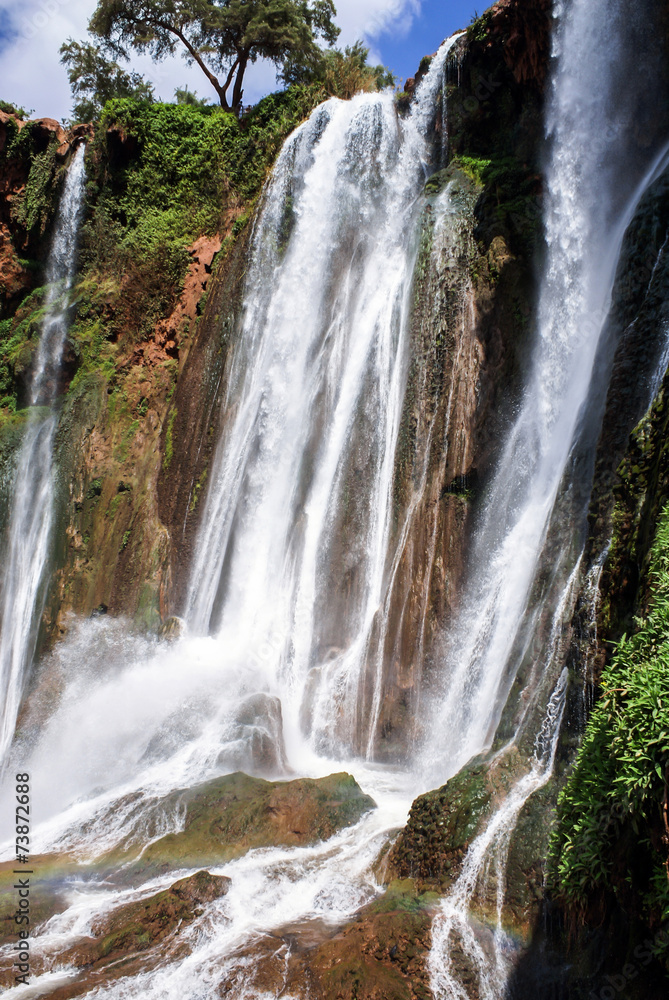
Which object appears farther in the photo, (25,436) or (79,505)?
(25,436)

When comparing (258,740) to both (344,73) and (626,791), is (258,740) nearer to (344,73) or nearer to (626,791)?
(626,791)

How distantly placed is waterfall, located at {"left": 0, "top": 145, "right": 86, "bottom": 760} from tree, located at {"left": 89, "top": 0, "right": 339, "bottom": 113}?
5285 millimetres

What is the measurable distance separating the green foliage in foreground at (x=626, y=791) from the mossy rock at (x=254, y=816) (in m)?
3.55

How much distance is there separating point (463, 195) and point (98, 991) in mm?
12196

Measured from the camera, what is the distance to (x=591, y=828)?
4.43 metres

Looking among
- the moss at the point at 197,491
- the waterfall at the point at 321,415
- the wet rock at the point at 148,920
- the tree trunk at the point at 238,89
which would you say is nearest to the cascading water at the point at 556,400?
the waterfall at the point at 321,415

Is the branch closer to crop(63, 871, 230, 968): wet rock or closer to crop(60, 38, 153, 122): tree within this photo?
crop(60, 38, 153, 122): tree

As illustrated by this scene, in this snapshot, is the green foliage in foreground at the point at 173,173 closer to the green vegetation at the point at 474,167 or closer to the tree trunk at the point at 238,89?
the tree trunk at the point at 238,89

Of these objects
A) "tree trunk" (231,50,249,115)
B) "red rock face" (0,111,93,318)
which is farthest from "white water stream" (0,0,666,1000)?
"red rock face" (0,111,93,318)

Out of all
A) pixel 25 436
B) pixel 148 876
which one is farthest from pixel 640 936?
pixel 25 436

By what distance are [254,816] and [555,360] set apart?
7534 mm

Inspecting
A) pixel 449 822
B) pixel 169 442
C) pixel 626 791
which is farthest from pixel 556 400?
pixel 169 442

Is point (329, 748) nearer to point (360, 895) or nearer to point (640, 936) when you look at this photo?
point (360, 895)

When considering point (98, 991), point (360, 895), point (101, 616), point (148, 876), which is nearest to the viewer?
point (98, 991)
